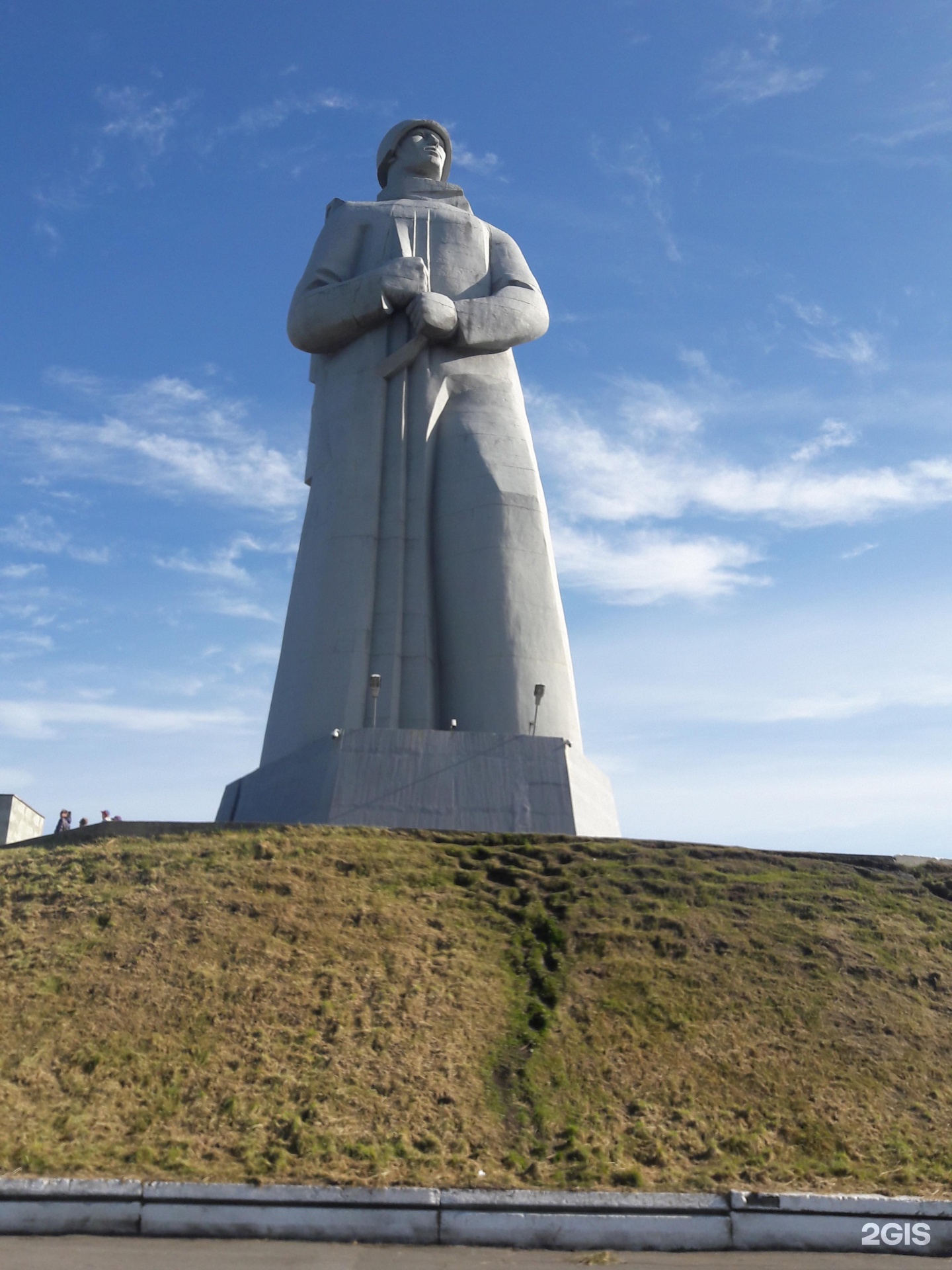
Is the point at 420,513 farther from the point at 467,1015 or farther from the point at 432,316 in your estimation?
the point at 467,1015

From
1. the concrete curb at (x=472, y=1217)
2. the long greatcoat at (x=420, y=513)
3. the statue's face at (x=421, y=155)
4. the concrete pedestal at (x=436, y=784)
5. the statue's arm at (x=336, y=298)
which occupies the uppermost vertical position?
the statue's face at (x=421, y=155)

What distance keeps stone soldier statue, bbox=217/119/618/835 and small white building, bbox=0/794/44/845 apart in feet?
11.1

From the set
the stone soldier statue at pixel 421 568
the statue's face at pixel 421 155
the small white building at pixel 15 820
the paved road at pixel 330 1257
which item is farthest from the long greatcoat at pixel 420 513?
the paved road at pixel 330 1257

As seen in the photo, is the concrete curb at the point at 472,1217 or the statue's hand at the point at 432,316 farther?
the statue's hand at the point at 432,316

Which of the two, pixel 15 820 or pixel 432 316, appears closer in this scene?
pixel 432 316

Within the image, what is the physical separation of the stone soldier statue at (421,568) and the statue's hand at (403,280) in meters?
0.02

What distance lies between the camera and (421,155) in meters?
17.9

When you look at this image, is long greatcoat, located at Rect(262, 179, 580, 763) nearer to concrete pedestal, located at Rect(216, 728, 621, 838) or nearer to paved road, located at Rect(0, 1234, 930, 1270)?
concrete pedestal, located at Rect(216, 728, 621, 838)

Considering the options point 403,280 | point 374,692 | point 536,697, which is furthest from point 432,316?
point 536,697

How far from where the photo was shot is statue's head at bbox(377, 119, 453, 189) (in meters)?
18.0

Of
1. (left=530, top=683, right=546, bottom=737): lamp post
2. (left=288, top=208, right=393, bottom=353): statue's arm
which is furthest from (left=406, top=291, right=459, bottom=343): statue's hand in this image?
(left=530, top=683, right=546, bottom=737): lamp post

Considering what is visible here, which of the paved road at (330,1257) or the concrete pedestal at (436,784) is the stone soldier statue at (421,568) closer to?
the concrete pedestal at (436,784)

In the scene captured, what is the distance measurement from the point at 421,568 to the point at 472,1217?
370 inches

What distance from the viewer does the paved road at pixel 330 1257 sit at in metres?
5.82
